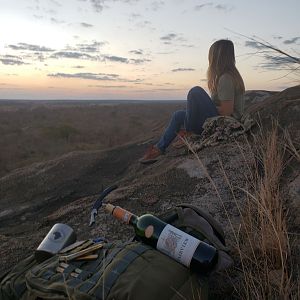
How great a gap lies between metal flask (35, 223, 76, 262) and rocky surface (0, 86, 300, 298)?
77 centimetres

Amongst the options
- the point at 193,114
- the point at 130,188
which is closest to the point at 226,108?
the point at 193,114

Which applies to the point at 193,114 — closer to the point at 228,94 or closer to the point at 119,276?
the point at 228,94

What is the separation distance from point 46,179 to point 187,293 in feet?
15.1

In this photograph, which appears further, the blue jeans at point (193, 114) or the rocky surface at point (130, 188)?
the blue jeans at point (193, 114)

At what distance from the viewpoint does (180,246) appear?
194 centimetres

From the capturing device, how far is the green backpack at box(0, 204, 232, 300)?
5.86 ft

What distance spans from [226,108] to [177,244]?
3.09m

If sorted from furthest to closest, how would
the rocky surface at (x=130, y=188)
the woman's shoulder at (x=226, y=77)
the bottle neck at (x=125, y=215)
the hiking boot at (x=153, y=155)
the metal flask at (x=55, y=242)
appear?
the hiking boot at (x=153, y=155) → the woman's shoulder at (x=226, y=77) → the rocky surface at (x=130, y=188) → the metal flask at (x=55, y=242) → the bottle neck at (x=125, y=215)

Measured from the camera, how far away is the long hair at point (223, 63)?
4633 millimetres

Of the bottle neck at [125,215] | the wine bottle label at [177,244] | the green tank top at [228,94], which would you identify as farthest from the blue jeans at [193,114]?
the wine bottle label at [177,244]

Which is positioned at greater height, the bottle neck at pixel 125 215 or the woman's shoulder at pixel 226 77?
the woman's shoulder at pixel 226 77

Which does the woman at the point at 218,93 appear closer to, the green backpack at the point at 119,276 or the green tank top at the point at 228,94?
the green tank top at the point at 228,94

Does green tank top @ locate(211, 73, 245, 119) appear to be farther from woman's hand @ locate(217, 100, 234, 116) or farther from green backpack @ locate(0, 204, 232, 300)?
green backpack @ locate(0, 204, 232, 300)

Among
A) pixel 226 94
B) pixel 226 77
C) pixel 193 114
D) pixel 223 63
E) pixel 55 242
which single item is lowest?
pixel 55 242
